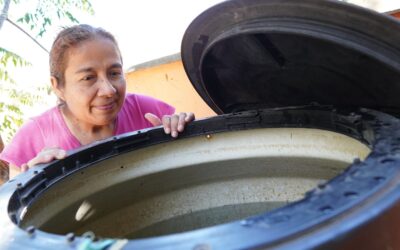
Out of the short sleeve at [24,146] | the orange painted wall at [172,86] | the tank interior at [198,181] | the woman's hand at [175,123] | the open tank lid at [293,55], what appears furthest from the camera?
the orange painted wall at [172,86]

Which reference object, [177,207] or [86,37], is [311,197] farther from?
[86,37]

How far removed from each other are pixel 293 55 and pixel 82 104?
840 mm

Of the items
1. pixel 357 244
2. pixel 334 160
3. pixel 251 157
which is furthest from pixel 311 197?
pixel 251 157

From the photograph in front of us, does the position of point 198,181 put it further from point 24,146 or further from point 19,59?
point 19,59

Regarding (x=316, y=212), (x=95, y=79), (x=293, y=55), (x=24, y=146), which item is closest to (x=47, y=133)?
(x=24, y=146)

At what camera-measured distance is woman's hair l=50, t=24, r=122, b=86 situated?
5.10 feet

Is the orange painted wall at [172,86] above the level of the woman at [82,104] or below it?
above

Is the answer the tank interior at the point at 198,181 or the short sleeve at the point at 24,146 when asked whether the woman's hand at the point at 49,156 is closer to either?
the tank interior at the point at 198,181

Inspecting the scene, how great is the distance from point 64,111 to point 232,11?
103 cm

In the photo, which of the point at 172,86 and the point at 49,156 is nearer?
the point at 49,156

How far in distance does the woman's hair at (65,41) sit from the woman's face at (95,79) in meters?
0.03

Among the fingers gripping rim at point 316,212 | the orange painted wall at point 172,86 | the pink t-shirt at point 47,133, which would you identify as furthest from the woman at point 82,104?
the orange painted wall at point 172,86

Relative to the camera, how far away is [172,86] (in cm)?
289

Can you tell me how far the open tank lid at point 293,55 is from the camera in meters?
0.83
